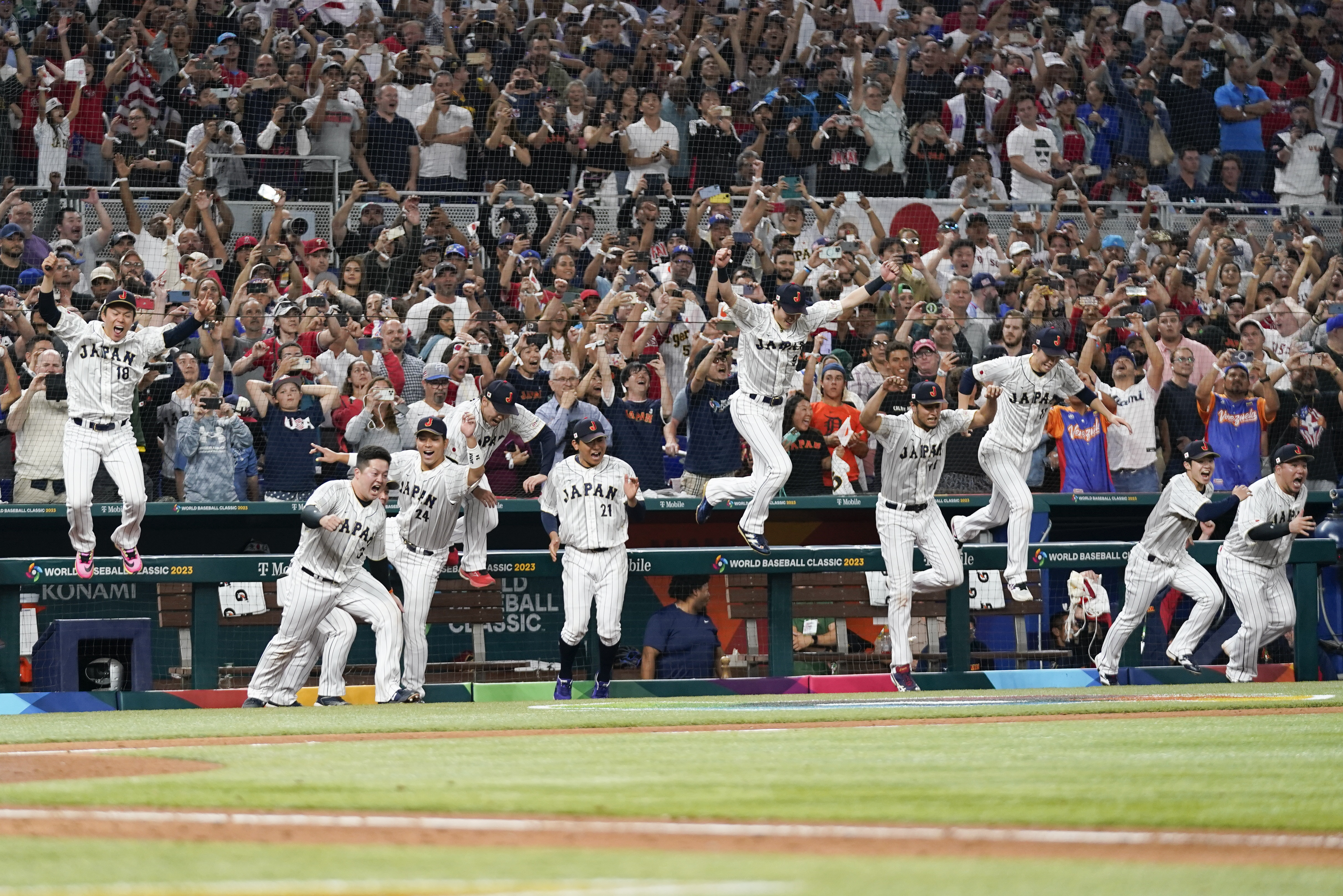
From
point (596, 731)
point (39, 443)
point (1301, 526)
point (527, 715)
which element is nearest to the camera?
point (596, 731)

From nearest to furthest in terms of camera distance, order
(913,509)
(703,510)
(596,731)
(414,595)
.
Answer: (596,731), (414,595), (703,510), (913,509)

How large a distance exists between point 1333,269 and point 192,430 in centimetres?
1044

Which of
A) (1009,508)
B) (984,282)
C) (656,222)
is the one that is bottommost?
(1009,508)

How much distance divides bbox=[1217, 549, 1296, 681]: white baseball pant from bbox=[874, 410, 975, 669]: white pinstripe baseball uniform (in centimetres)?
195

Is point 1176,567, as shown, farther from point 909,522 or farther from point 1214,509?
point 909,522

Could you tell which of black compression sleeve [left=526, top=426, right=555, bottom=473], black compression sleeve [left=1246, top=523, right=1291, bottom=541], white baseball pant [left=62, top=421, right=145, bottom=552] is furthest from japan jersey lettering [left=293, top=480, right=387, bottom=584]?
black compression sleeve [left=1246, top=523, right=1291, bottom=541]

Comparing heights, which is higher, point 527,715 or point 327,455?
point 327,455

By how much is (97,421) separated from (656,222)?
616cm

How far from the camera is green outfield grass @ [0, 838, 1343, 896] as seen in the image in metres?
2.89

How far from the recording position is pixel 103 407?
10000mm

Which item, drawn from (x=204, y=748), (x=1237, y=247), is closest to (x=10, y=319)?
(x=204, y=748)

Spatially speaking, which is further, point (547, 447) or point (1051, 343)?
point (547, 447)

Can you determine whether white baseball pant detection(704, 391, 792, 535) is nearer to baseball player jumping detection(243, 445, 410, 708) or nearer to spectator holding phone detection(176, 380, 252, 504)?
baseball player jumping detection(243, 445, 410, 708)

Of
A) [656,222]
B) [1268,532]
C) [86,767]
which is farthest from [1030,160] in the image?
[86,767]
